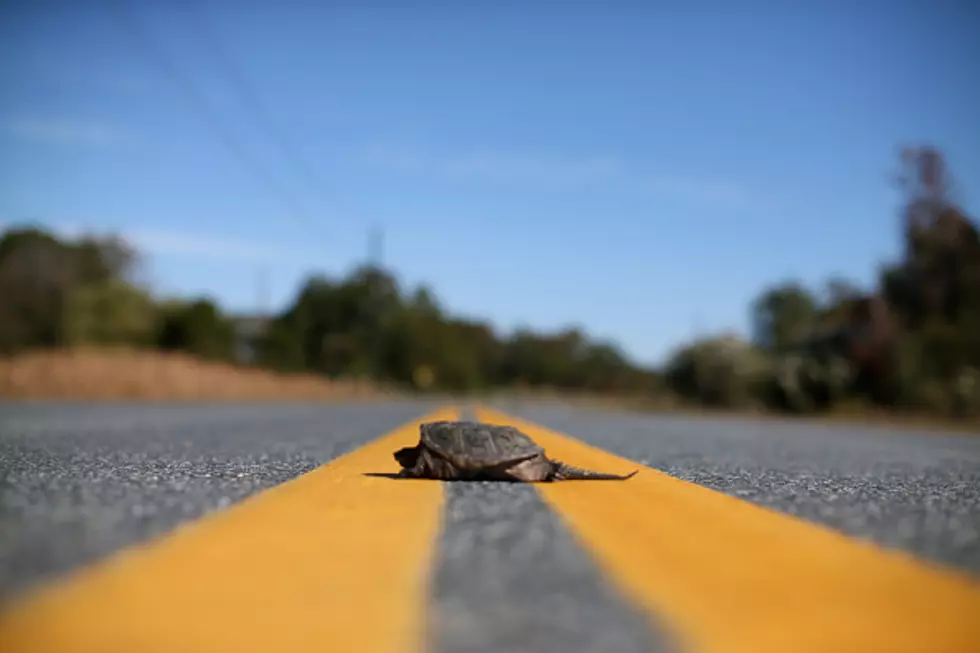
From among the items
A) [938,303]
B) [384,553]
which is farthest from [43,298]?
[384,553]

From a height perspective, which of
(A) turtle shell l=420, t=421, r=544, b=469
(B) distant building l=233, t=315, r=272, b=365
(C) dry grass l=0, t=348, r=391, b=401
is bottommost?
(C) dry grass l=0, t=348, r=391, b=401

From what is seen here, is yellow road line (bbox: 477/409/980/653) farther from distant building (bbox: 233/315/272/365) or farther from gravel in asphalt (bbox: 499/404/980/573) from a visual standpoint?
distant building (bbox: 233/315/272/365)

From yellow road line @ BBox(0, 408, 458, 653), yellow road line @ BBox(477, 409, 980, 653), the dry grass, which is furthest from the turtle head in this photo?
the dry grass

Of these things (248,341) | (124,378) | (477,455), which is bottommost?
(124,378)

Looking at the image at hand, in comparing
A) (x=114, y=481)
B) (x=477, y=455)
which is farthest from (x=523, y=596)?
(x=114, y=481)

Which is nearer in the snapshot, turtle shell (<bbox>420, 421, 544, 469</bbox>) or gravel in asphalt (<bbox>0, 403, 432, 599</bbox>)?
gravel in asphalt (<bbox>0, 403, 432, 599</bbox>)

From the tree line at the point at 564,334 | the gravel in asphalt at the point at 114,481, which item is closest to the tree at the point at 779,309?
the tree line at the point at 564,334

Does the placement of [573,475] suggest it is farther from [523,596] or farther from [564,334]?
[564,334]
